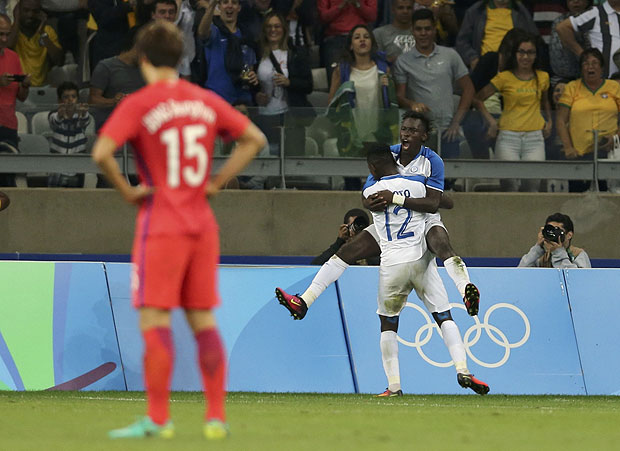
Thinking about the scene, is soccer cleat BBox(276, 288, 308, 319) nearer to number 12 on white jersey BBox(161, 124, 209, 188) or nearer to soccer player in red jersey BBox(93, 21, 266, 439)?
soccer player in red jersey BBox(93, 21, 266, 439)

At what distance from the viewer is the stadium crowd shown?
15.0 metres

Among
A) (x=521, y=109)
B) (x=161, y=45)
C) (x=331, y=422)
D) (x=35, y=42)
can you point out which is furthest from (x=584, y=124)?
(x=161, y=45)

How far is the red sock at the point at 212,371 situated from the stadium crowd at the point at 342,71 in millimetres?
8483

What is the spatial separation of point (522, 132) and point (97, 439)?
10.2 m

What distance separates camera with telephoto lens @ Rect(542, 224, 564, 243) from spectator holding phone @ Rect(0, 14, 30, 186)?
658 centimetres

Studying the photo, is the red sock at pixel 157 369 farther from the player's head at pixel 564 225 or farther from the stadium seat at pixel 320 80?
the stadium seat at pixel 320 80

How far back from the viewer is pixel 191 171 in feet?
20.5

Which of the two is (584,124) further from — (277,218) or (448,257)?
(448,257)

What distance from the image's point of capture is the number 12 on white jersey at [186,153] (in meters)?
6.19

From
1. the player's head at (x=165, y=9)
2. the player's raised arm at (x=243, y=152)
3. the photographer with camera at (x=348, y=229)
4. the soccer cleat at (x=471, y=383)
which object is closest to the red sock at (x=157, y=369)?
the player's raised arm at (x=243, y=152)

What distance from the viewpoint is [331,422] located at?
25.4 ft

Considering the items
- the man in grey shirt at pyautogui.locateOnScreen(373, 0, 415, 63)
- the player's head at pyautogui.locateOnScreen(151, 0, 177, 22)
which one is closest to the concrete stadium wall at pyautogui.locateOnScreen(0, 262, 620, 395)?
the player's head at pyautogui.locateOnScreen(151, 0, 177, 22)

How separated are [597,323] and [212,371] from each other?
7154mm

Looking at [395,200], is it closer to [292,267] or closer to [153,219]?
[292,267]
